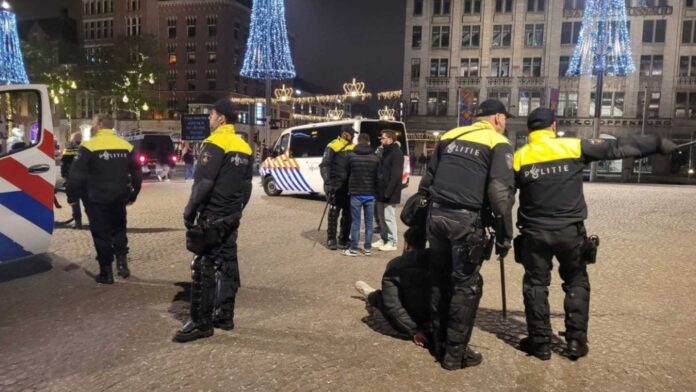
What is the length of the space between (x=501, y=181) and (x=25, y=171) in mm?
5011

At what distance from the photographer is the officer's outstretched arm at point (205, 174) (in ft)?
13.9

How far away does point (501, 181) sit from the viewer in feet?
12.4

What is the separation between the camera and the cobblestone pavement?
3643mm

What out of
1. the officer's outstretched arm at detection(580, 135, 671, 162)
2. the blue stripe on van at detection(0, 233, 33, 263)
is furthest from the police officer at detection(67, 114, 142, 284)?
the officer's outstretched arm at detection(580, 135, 671, 162)

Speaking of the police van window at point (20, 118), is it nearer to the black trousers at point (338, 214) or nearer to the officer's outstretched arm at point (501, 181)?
the black trousers at point (338, 214)

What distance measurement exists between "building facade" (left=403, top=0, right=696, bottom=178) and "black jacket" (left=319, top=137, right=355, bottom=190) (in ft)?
120

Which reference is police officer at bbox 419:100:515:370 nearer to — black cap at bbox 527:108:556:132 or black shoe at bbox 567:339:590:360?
black cap at bbox 527:108:556:132

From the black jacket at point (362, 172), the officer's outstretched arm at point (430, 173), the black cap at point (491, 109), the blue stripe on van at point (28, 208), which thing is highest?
the black cap at point (491, 109)

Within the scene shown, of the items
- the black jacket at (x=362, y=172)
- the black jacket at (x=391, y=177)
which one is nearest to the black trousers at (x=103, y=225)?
the black jacket at (x=362, y=172)

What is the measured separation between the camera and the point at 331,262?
7309 mm

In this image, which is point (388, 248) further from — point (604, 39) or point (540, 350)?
point (604, 39)

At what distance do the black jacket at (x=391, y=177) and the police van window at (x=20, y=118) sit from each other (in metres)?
4.51

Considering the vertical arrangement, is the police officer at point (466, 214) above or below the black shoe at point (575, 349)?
above

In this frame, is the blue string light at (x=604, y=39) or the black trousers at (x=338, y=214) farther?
the blue string light at (x=604, y=39)
